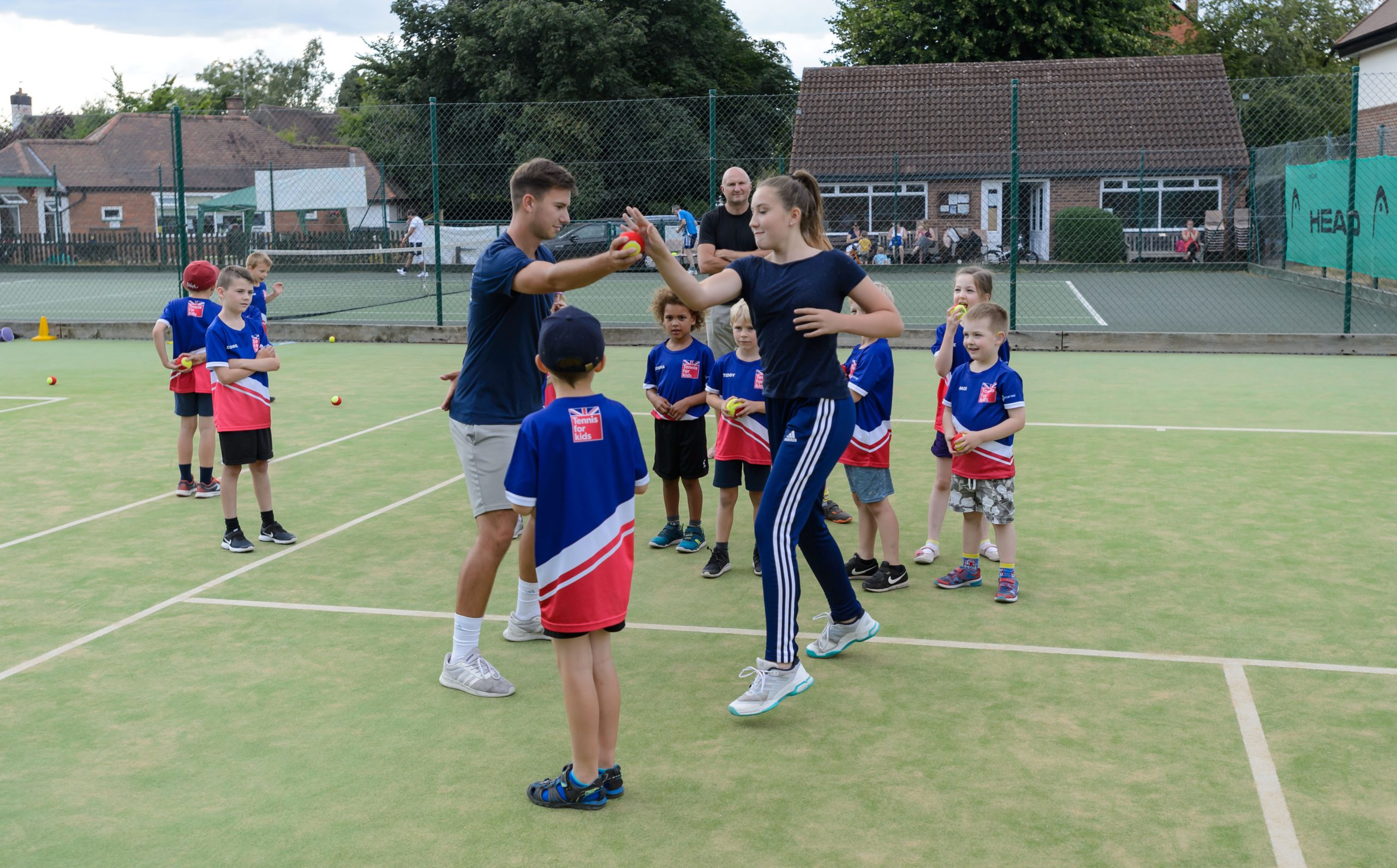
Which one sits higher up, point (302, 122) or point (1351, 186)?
point (302, 122)

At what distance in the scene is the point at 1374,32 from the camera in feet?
110

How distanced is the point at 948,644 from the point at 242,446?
13.0 feet

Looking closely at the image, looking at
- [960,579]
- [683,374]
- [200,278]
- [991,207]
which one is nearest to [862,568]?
[960,579]

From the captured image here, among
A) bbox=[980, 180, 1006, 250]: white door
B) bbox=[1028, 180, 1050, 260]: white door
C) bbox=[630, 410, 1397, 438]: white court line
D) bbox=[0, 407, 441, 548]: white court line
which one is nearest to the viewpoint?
bbox=[0, 407, 441, 548]: white court line

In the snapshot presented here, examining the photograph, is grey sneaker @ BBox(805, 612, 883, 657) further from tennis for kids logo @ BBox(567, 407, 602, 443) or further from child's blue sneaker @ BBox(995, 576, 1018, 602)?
tennis for kids logo @ BBox(567, 407, 602, 443)

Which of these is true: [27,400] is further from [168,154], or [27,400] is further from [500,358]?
[168,154]

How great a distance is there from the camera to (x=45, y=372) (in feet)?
47.2

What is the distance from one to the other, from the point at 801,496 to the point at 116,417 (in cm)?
873

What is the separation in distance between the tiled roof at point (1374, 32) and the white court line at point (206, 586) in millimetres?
33370

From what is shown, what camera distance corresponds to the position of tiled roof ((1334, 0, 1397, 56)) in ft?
107

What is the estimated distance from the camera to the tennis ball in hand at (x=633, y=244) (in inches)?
147

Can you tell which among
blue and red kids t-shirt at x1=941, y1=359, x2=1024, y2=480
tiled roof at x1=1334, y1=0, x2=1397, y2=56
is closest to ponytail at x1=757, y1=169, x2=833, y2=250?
blue and red kids t-shirt at x1=941, y1=359, x2=1024, y2=480

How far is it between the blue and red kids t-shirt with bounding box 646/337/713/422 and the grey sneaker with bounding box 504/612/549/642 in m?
1.65

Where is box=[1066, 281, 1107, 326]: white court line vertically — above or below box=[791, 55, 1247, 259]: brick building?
below
